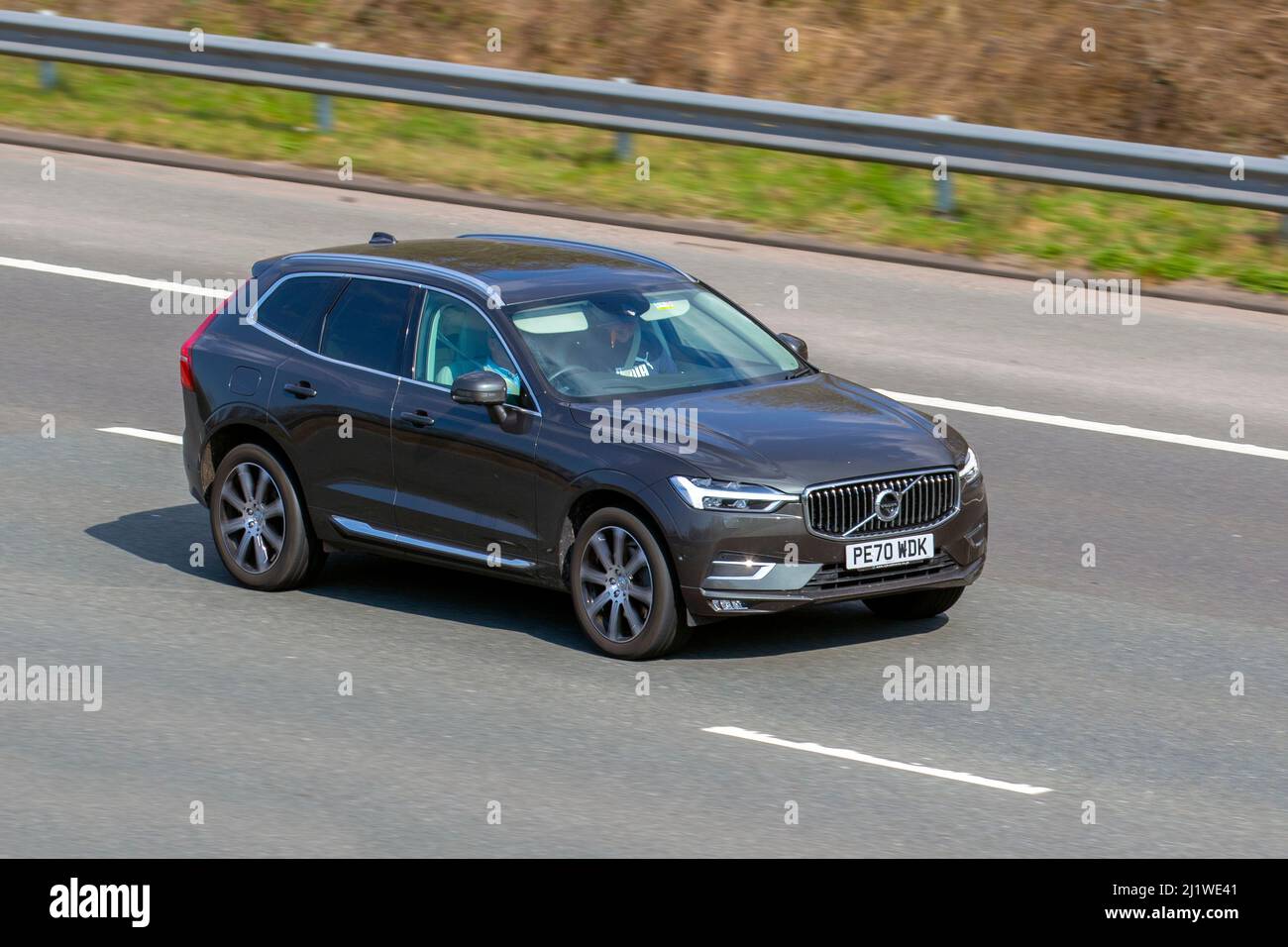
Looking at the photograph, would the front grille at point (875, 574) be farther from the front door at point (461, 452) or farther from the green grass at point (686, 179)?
the green grass at point (686, 179)

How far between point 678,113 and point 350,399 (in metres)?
9.12

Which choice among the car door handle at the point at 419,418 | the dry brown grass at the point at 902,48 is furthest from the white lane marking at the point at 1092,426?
the dry brown grass at the point at 902,48

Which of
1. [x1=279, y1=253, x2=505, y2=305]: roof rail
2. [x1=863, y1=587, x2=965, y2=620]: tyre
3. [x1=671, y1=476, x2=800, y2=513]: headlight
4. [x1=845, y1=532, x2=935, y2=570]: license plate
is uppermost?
[x1=279, y1=253, x2=505, y2=305]: roof rail

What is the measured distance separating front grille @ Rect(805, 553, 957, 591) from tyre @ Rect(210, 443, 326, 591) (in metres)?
2.75

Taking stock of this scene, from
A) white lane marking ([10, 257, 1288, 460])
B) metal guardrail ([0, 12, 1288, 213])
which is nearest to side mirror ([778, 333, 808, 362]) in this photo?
Result: white lane marking ([10, 257, 1288, 460])

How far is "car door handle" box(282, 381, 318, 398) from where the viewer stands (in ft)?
35.9

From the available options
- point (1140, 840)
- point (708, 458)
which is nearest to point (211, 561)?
point (708, 458)

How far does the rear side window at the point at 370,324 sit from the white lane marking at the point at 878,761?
9.34 ft

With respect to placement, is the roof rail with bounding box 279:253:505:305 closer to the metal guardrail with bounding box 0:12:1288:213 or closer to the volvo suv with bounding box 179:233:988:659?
the volvo suv with bounding box 179:233:988:659

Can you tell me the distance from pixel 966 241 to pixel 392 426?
27.9 feet

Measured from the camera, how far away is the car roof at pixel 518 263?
10.8 m

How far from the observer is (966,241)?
18016 millimetres

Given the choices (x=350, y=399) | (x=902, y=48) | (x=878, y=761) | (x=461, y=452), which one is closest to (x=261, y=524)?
(x=350, y=399)
